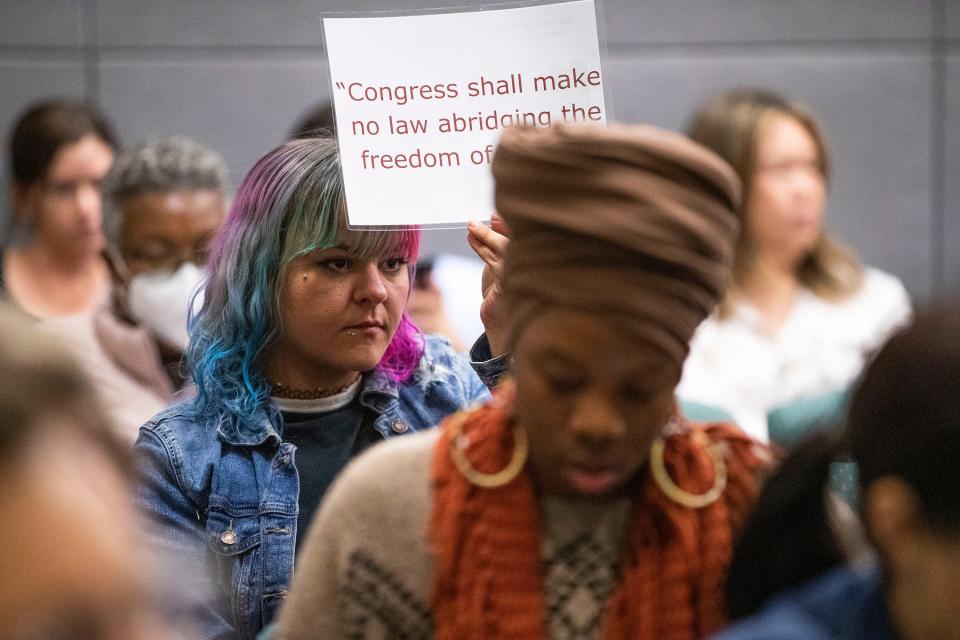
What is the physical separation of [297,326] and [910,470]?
42.4 inches

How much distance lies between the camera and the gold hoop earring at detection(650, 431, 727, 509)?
1354 millimetres

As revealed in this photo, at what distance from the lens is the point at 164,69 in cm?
473

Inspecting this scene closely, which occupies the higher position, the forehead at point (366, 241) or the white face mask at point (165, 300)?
the forehead at point (366, 241)

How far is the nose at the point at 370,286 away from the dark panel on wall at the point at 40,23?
10.1 feet

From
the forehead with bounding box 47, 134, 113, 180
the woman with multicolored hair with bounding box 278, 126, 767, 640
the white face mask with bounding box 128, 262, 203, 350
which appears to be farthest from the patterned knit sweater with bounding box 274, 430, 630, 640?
the forehead with bounding box 47, 134, 113, 180

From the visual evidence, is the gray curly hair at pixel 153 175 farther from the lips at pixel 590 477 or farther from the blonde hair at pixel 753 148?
the lips at pixel 590 477

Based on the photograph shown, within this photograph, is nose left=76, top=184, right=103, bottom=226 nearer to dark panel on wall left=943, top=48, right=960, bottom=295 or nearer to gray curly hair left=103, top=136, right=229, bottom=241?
gray curly hair left=103, top=136, right=229, bottom=241

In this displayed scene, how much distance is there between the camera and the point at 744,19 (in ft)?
16.4

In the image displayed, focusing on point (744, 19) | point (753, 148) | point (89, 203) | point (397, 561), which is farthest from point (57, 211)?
point (397, 561)

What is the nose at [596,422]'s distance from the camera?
1.24 meters

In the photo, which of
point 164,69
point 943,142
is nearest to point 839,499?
point 164,69

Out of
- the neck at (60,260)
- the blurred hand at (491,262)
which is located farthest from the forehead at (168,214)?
the blurred hand at (491,262)

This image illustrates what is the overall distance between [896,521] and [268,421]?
1.06m

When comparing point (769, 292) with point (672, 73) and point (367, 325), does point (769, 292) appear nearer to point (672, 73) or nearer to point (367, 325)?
point (672, 73)
